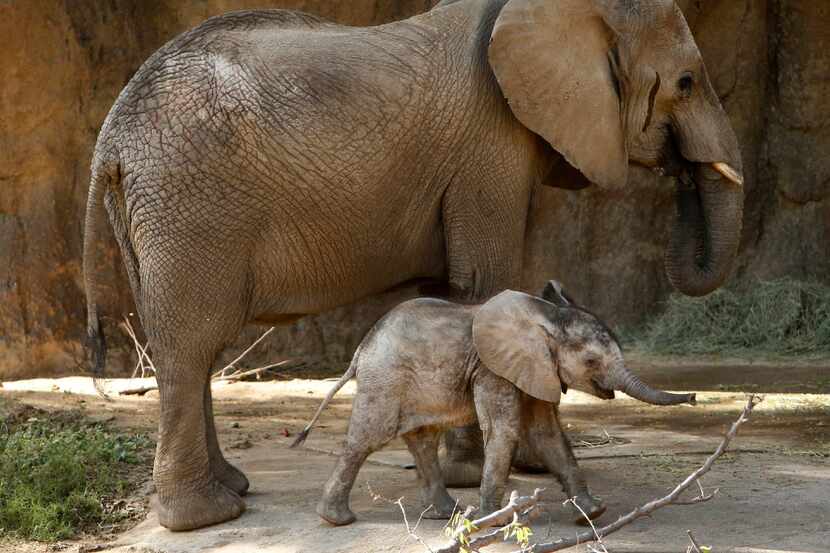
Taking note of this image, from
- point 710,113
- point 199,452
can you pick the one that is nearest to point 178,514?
point 199,452

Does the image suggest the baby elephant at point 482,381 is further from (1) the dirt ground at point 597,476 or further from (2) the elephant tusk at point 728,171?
(2) the elephant tusk at point 728,171

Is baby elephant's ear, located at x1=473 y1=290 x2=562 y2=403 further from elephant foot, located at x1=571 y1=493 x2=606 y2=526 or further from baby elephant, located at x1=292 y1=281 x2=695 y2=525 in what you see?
elephant foot, located at x1=571 y1=493 x2=606 y2=526

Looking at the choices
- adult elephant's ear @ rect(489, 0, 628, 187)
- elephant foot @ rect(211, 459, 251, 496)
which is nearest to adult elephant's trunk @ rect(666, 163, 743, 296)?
adult elephant's ear @ rect(489, 0, 628, 187)

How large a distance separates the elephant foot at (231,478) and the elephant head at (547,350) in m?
1.49

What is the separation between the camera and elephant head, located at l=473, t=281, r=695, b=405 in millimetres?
4766

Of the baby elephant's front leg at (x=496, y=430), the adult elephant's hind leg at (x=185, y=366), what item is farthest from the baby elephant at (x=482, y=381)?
the adult elephant's hind leg at (x=185, y=366)

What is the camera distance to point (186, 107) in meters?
5.28

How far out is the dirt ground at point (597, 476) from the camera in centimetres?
479

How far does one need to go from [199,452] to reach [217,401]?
3357mm

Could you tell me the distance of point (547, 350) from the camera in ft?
15.8

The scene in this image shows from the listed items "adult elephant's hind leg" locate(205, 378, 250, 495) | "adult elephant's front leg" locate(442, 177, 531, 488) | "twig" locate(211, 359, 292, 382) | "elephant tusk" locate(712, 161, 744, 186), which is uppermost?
"elephant tusk" locate(712, 161, 744, 186)

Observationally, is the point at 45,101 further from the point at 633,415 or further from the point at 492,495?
the point at 492,495

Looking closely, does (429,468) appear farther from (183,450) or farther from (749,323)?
(749,323)

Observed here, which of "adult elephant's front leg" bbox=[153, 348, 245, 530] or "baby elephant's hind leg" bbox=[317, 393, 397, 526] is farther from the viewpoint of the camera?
"adult elephant's front leg" bbox=[153, 348, 245, 530]
